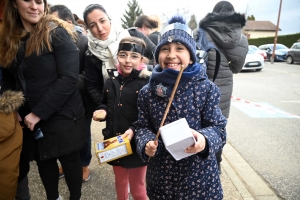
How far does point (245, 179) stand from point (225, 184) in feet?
1.01

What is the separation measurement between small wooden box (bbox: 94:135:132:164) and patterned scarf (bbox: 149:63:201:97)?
19.7 inches

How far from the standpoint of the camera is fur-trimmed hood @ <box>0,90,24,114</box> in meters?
1.61

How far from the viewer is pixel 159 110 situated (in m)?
1.47

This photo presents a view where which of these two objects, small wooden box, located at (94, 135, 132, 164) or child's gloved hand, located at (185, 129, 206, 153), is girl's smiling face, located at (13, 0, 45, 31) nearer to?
small wooden box, located at (94, 135, 132, 164)

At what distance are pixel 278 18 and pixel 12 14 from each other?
75.4 feet

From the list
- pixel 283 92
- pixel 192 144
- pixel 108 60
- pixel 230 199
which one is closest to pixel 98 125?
pixel 108 60

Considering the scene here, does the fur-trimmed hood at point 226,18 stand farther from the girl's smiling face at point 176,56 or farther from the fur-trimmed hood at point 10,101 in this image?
the fur-trimmed hood at point 10,101

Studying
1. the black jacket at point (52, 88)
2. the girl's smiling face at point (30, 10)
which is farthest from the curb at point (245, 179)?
the girl's smiling face at point (30, 10)

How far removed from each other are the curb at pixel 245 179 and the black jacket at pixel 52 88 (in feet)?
6.44

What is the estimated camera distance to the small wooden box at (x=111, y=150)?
1658mm

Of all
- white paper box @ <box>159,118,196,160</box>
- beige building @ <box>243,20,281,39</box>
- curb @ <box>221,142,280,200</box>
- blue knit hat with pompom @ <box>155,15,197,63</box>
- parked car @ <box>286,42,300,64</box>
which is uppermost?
blue knit hat with pompom @ <box>155,15,197,63</box>

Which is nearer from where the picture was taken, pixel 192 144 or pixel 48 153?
pixel 192 144

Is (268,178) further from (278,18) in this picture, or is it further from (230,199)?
(278,18)

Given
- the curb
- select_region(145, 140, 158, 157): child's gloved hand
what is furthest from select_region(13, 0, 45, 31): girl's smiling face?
the curb
